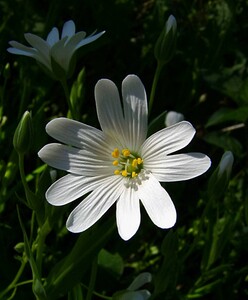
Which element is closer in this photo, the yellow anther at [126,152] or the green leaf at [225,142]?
the yellow anther at [126,152]

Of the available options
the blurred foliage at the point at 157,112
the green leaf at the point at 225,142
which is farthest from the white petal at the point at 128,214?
the green leaf at the point at 225,142

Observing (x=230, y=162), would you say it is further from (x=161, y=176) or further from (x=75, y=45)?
(x=75, y=45)

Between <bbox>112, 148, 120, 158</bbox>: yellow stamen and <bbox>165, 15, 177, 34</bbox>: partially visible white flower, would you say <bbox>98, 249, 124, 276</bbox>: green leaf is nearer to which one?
<bbox>112, 148, 120, 158</bbox>: yellow stamen

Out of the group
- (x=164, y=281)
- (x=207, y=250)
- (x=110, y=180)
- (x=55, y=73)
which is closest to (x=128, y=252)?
(x=207, y=250)

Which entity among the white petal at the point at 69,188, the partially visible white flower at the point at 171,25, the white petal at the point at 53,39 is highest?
the white petal at the point at 53,39

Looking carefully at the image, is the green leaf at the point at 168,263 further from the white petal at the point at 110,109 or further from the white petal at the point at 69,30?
the white petal at the point at 69,30

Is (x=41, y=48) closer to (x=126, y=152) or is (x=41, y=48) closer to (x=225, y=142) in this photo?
(x=126, y=152)

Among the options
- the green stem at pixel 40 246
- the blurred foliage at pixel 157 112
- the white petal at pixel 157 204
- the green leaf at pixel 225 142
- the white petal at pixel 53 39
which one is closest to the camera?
the white petal at pixel 157 204
